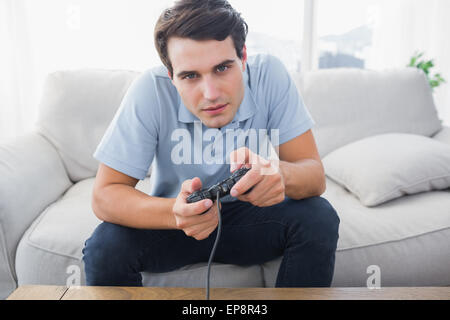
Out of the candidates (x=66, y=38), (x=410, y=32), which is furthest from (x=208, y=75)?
(x=410, y=32)

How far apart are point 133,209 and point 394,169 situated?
0.81 metres

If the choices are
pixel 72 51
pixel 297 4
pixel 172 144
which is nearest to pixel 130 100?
pixel 172 144

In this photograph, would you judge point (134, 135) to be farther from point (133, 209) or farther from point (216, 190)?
point (216, 190)

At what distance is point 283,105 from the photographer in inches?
38.9

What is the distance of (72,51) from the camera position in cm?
213

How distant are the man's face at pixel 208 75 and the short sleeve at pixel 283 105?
188mm

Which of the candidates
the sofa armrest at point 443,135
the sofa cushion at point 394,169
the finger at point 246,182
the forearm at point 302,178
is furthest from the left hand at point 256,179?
the sofa armrest at point 443,135

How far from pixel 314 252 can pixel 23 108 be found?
6.60 feet

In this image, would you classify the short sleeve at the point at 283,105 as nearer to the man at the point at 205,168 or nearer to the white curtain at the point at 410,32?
the man at the point at 205,168

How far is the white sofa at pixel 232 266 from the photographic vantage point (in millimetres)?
960

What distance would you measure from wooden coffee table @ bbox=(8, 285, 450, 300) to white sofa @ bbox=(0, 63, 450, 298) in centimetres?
29

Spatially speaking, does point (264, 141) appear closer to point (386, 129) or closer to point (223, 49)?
point (223, 49)

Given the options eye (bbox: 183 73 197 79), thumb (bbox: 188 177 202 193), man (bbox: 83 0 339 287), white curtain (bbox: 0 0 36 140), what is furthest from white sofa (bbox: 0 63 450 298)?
white curtain (bbox: 0 0 36 140)

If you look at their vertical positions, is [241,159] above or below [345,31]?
below
